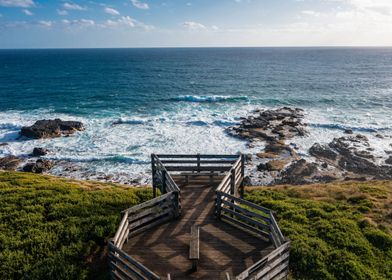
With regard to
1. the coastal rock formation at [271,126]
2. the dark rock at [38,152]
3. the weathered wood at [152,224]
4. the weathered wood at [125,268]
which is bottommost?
the dark rock at [38,152]

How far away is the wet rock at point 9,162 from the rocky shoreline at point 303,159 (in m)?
24.5

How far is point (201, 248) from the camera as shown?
30.7 ft

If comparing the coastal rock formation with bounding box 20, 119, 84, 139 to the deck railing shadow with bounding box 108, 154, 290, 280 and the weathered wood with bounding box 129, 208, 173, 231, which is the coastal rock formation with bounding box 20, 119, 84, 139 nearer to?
the deck railing shadow with bounding box 108, 154, 290, 280

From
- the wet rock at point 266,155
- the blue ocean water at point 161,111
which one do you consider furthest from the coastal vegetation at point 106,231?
the wet rock at point 266,155

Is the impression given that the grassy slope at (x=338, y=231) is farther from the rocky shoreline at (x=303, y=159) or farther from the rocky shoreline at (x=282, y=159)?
the rocky shoreline at (x=282, y=159)

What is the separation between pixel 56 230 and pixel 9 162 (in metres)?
23.7

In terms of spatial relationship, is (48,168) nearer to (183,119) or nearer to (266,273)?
(183,119)

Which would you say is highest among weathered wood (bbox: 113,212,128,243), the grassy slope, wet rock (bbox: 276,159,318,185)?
weathered wood (bbox: 113,212,128,243)

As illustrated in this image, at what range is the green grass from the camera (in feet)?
32.5

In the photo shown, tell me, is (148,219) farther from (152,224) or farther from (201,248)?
(201,248)

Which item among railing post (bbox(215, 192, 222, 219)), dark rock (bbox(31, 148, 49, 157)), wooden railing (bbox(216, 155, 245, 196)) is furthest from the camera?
dark rock (bbox(31, 148, 49, 157))

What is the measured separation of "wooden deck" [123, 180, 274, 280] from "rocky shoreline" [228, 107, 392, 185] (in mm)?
17111

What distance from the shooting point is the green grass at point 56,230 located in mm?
9898

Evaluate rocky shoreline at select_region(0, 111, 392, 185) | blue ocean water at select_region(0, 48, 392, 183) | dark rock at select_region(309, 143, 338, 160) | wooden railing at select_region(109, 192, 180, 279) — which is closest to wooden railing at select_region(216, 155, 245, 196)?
wooden railing at select_region(109, 192, 180, 279)
